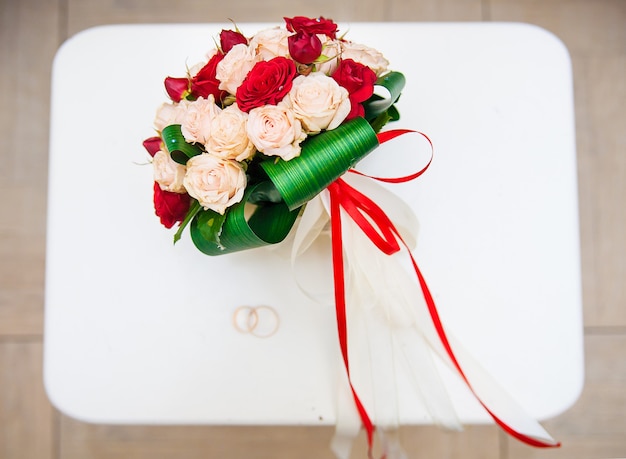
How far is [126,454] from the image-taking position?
1307 millimetres

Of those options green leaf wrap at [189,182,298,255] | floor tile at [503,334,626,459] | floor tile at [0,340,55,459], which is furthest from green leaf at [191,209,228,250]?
floor tile at [503,334,626,459]

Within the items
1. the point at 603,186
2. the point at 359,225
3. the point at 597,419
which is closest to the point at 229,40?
the point at 359,225

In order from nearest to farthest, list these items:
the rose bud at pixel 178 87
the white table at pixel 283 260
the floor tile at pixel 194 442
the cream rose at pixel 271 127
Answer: the cream rose at pixel 271 127 → the rose bud at pixel 178 87 → the white table at pixel 283 260 → the floor tile at pixel 194 442

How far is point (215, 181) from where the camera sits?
63cm

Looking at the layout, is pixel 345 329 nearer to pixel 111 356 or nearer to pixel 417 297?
pixel 417 297

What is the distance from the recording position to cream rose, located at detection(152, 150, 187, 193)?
0.69 metres

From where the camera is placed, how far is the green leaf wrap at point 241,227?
2.27 ft

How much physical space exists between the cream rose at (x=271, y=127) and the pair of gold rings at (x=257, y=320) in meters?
0.33

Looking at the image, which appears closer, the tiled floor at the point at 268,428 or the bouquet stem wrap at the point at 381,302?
the bouquet stem wrap at the point at 381,302

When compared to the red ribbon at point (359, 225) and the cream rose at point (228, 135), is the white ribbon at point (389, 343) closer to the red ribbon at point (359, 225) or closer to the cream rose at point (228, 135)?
the red ribbon at point (359, 225)

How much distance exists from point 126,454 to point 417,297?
93 centimetres

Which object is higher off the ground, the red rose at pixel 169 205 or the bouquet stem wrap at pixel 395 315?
the red rose at pixel 169 205

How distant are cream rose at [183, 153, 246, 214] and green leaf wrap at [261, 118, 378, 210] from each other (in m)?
0.04

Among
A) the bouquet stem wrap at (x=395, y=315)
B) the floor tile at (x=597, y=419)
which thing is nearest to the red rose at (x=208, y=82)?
the bouquet stem wrap at (x=395, y=315)
